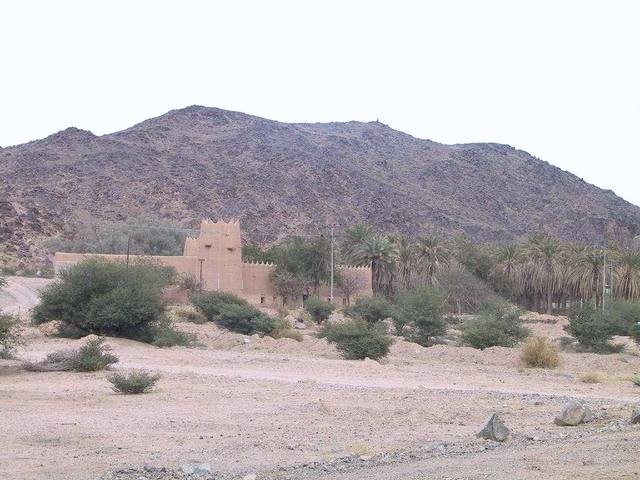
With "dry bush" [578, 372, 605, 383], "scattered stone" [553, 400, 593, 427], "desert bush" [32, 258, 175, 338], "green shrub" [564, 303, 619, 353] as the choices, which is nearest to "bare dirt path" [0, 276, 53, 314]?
"desert bush" [32, 258, 175, 338]

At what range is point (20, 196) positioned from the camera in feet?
352

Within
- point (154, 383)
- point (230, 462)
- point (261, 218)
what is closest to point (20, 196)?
point (261, 218)

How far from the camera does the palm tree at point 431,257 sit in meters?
72.8

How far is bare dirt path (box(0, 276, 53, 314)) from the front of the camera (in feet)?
164

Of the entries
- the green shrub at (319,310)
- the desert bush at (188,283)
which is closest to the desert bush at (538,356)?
the green shrub at (319,310)

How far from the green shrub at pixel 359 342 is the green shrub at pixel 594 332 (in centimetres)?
1117

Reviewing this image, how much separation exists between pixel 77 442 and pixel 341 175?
4757 inches

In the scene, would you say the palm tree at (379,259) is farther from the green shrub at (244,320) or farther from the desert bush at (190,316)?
the green shrub at (244,320)

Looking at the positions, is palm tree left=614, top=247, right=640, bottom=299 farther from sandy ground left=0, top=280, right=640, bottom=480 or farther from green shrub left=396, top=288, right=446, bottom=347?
sandy ground left=0, top=280, right=640, bottom=480

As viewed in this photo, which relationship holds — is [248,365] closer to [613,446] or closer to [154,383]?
[154,383]

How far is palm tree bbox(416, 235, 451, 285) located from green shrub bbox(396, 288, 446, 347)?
3158 cm

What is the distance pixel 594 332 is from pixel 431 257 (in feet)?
122

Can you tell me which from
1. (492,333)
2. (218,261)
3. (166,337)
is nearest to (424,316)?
(492,333)

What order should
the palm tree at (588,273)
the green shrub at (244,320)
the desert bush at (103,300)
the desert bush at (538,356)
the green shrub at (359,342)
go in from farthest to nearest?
the palm tree at (588,273)
the green shrub at (244,320)
the desert bush at (103,300)
the green shrub at (359,342)
the desert bush at (538,356)
